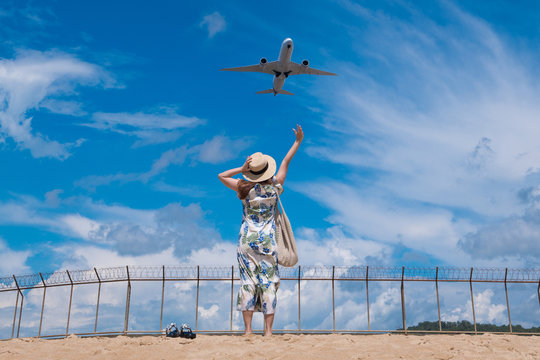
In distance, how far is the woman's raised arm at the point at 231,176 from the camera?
7.68m

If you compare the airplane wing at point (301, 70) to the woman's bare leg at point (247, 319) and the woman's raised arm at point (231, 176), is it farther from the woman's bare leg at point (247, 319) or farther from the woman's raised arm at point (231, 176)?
the woman's bare leg at point (247, 319)

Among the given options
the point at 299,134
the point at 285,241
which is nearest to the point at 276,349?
the point at 285,241

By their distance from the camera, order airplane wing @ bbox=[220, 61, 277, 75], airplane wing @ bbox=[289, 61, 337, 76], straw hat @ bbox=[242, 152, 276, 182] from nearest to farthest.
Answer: straw hat @ bbox=[242, 152, 276, 182] < airplane wing @ bbox=[220, 61, 277, 75] < airplane wing @ bbox=[289, 61, 337, 76]

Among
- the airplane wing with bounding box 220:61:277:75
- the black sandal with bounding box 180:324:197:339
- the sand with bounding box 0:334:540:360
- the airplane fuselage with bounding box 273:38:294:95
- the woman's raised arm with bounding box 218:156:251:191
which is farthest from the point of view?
the airplane wing with bounding box 220:61:277:75

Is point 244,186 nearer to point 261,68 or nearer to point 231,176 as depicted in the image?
point 231,176

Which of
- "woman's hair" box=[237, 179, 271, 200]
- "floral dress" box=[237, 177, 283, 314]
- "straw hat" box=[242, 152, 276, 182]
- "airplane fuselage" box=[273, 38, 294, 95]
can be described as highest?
"airplane fuselage" box=[273, 38, 294, 95]

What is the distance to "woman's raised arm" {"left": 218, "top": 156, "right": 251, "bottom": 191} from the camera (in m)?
7.68

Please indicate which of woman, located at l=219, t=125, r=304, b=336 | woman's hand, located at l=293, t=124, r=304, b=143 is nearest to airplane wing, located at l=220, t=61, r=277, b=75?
woman's hand, located at l=293, t=124, r=304, b=143

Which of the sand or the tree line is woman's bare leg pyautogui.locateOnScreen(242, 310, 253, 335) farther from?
the tree line

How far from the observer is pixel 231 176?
309 inches

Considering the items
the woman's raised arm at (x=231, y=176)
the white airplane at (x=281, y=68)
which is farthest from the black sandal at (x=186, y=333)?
the white airplane at (x=281, y=68)

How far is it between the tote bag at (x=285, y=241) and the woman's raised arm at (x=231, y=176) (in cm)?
66

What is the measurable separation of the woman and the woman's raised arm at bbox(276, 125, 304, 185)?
0.02 meters

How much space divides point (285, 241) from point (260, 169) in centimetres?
118
